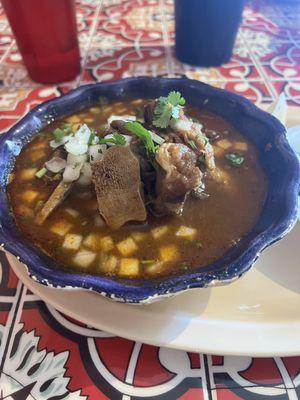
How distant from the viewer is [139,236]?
1116 mm

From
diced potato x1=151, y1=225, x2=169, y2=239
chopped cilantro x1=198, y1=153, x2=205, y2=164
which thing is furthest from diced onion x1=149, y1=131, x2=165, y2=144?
diced potato x1=151, y1=225, x2=169, y2=239

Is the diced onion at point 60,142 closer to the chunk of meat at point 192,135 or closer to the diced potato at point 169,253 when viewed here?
the chunk of meat at point 192,135

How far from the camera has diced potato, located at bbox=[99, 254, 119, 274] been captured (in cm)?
103

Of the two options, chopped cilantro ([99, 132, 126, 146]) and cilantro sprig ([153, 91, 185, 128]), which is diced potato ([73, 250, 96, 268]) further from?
cilantro sprig ([153, 91, 185, 128])

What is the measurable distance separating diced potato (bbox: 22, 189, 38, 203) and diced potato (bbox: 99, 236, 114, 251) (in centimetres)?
29

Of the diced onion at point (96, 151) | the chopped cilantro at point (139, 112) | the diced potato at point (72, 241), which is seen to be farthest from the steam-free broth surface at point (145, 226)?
the chopped cilantro at point (139, 112)

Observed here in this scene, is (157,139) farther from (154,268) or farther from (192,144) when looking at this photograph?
(154,268)

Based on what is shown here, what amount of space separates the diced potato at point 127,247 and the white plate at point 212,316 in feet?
0.45

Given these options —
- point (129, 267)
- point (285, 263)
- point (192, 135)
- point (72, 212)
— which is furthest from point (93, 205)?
point (285, 263)

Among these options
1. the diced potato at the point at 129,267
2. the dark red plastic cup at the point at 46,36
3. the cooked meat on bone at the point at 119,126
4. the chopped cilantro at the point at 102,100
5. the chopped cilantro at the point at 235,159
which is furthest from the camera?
the dark red plastic cup at the point at 46,36

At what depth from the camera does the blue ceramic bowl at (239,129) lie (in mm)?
900

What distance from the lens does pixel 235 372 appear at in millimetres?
981

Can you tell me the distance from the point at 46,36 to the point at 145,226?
4.64 ft

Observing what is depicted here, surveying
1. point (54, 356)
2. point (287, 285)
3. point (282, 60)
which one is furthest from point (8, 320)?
point (282, 60)
